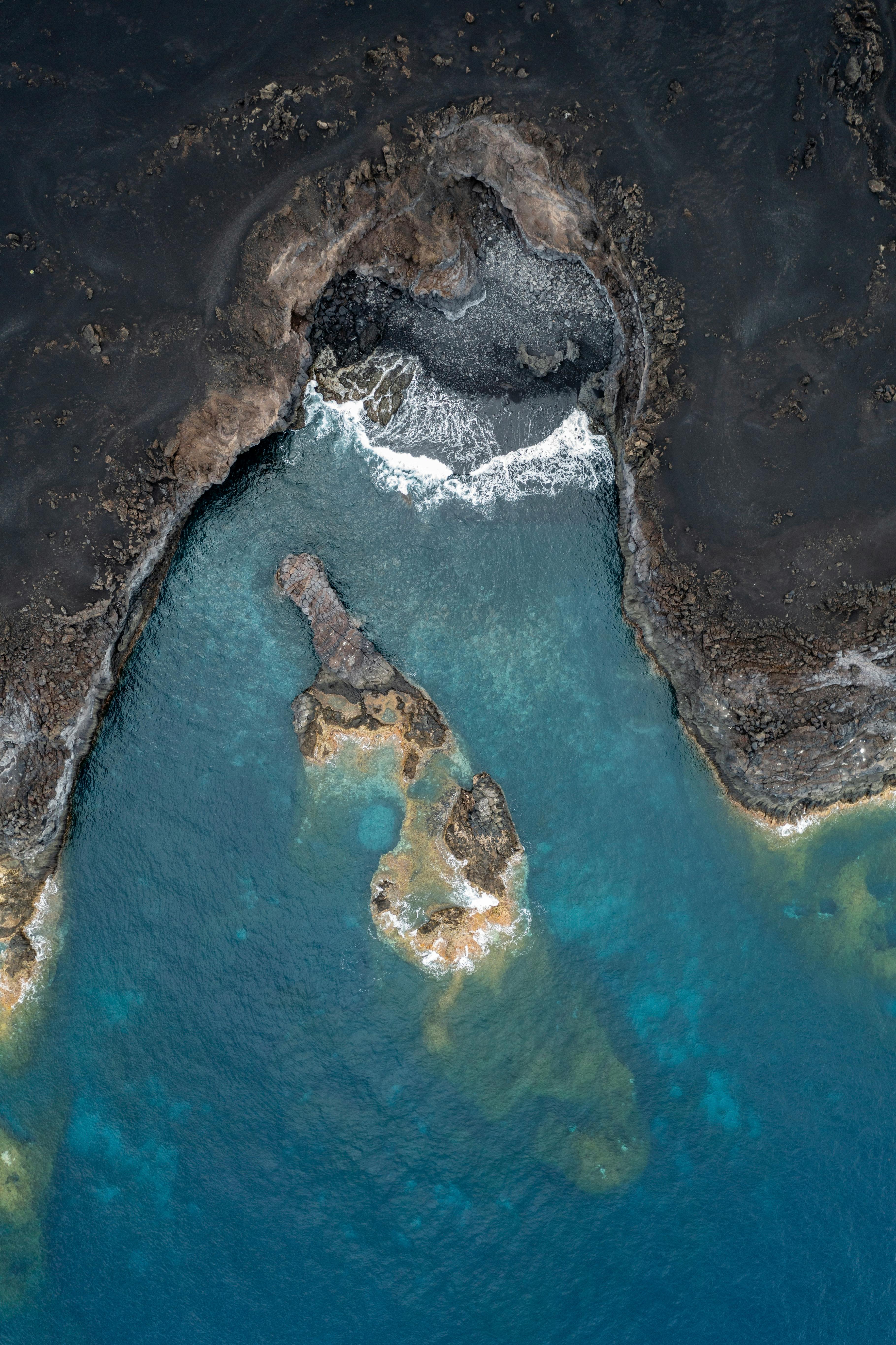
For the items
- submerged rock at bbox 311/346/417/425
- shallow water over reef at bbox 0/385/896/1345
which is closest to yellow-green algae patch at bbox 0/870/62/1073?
shallow water over reef at bbox 0/385/896/1345

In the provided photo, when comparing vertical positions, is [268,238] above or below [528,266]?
above

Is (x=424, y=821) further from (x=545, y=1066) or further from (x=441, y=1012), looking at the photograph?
(x=545, y=1066)

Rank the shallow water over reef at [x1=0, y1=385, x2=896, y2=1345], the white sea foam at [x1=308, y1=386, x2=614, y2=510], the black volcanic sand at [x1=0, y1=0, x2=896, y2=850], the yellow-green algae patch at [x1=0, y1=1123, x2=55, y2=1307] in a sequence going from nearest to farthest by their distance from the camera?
the black volcanic sand at [x1=0, y1=0, x2=896, y2=850] → the shallow water over reef at [x1=0, y1=385, x2=896, y2=1345] → the yellow-green algae patch at [x1=0, y1=1123, x2=55, y2=1307] → the white sea foam at [x1=308, y1=386, x2=614, y2=510]

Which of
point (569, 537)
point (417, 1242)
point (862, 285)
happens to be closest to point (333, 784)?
point (569, 537)

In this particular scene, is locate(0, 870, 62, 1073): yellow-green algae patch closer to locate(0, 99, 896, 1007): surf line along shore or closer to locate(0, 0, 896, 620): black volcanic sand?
locate(0, 99, 896, 1007): surf line along shore

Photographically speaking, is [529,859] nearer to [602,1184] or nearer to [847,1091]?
[602,1184]

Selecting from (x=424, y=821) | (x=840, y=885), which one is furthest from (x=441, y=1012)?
(x=840, y=885)

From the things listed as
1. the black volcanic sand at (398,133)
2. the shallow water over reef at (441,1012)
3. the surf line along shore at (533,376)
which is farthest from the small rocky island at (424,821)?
the black volcanic sand at (398,133)
